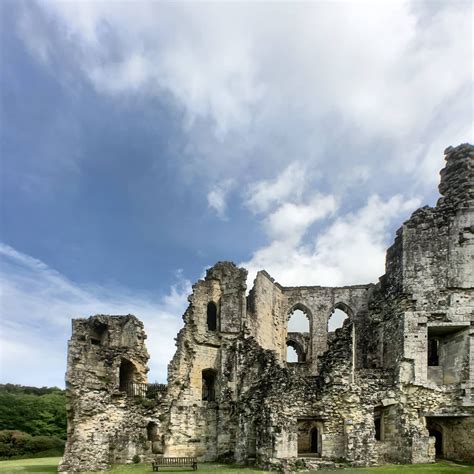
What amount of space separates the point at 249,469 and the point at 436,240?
473 inches

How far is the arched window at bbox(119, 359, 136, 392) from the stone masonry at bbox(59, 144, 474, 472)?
48 millimetres

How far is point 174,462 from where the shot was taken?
1783 centimetres

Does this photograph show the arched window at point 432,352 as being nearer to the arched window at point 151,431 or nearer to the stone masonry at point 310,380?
the stone masonry at point 310,380

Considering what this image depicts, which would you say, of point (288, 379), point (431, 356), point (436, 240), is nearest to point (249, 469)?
point (288, 379)

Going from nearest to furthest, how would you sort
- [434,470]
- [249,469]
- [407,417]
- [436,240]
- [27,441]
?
[434,470]
[249,469]
[407,417]
[436,240]
[27,441]

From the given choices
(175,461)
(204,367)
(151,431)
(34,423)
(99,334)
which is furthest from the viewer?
(34,423)

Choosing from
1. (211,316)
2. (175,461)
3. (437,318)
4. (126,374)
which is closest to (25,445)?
(126,374)

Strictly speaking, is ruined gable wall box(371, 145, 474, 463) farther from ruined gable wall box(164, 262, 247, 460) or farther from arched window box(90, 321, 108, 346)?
arched window box(90, 321, 108, 346)

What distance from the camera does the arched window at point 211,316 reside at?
76.8 ft

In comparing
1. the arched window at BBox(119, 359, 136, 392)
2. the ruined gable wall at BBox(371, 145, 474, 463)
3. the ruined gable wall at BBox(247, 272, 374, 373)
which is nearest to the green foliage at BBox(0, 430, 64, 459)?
the arched window at BBox(119, 359, 136, 392)

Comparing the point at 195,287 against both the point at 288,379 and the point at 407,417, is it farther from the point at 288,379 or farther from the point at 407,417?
the point at 407,417

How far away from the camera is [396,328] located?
20094 mm

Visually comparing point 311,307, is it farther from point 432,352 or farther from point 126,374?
point 126,374

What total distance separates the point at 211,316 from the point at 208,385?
11.4 feet
